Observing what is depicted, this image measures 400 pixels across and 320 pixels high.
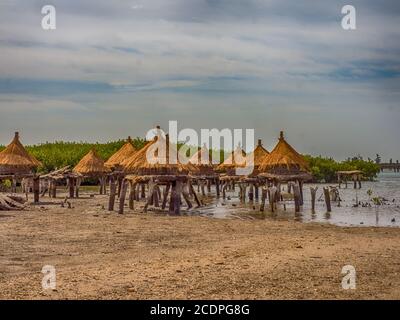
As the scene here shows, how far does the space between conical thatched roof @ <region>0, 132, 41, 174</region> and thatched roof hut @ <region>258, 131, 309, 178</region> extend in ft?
45.9

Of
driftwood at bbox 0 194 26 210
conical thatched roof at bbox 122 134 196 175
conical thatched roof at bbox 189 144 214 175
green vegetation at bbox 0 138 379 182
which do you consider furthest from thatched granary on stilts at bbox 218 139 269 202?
Answer: green vegetation at bbox 0 138 379 182

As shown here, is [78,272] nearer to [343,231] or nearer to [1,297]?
[1,297]

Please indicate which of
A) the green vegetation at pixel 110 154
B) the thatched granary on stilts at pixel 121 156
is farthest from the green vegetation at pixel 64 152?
the thatched granary on stilts at pixel 121 156

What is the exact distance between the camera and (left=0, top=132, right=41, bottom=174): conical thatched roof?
1320 inches

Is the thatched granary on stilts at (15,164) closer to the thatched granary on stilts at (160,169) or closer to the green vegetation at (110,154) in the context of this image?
the thatched granary on stilts at (160,169)

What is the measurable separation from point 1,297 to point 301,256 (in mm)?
6737

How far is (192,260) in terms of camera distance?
12.5m

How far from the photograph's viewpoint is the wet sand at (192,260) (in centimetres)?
966

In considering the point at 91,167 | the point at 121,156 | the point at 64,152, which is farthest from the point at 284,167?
the point at 64,152

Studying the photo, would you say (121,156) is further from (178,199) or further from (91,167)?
(178,199)

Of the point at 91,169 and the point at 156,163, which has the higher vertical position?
the point at 156,163

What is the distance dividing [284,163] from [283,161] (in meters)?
0.15

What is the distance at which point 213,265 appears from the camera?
1187 centimetres

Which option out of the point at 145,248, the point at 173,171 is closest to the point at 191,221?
the point at 173,171
